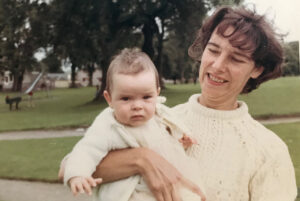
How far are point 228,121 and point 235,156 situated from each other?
6.1 inches

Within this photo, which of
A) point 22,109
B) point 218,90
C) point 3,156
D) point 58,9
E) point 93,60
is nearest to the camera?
point 218,90

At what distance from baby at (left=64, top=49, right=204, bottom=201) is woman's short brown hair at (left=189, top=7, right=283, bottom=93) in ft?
1.10

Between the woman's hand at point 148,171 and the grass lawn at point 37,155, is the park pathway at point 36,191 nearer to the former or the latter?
the grass lawn at point 37,155

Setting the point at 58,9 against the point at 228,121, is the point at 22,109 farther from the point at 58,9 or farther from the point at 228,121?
the point at 228,121

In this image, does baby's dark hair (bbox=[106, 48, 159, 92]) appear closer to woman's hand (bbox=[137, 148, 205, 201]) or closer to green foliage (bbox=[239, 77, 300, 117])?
woman's hand (bbox=[137, 148, 205, 201])

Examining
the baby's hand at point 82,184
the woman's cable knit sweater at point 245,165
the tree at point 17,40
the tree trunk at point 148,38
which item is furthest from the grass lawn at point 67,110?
the tree trunk at point 148,38

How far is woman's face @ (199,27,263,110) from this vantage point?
1284 mm

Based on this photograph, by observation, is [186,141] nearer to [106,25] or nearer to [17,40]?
[17,40]

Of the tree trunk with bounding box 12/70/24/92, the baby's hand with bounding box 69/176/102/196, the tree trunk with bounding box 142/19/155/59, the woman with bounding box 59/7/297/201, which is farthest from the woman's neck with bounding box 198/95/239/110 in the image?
the tree trunk with bounding box 142/19/155/59

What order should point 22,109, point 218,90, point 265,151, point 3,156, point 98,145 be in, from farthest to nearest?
1. point 22,109
2. point 3,156
3. point 218,90
4. point 265,151
5. point 98,145

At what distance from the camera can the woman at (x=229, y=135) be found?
3.67 feet

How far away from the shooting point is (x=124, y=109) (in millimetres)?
1112

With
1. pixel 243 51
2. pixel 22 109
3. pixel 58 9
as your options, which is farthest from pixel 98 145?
pixel 58 9

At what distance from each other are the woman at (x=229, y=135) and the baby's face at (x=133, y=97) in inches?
4.0
